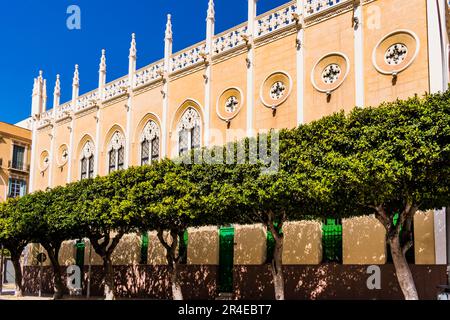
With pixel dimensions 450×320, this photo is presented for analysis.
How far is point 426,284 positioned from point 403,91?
7.61m

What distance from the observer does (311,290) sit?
24.7 m

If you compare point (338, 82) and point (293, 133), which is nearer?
point (293, 133)

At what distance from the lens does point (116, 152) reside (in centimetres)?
3656

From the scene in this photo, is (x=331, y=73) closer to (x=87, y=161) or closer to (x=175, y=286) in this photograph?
(x=175, y=286)

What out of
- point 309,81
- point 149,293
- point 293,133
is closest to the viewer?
point 293,133

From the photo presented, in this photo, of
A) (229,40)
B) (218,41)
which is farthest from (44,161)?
(229,40)

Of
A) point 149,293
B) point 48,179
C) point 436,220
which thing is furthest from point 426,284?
point 48,179

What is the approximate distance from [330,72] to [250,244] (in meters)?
9.12

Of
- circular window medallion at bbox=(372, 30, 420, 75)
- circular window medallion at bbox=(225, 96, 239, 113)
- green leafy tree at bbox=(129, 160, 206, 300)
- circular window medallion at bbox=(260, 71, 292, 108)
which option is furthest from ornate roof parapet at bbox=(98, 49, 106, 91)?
circular window medallion at bbox=(372, 30, 420, 75)

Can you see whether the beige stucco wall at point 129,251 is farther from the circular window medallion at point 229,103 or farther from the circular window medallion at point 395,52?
the circular window medallion at point 395,52

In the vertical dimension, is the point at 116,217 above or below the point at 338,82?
below

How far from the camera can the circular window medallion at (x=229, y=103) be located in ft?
94.6

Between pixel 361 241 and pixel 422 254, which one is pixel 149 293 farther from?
pixel 422 254

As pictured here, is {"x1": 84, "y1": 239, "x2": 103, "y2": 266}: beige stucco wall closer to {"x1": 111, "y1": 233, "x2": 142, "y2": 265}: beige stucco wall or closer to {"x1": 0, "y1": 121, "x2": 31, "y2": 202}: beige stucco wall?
{"x1": 111, "y1": 233, "x2": 142, "y2": 265}: beige stucco wall
